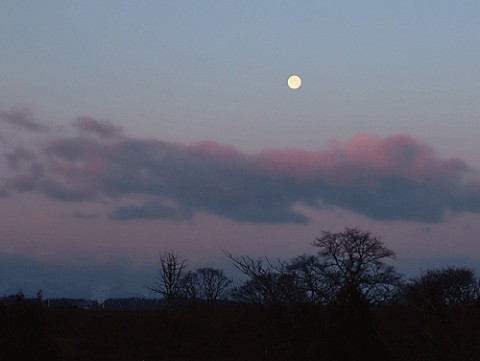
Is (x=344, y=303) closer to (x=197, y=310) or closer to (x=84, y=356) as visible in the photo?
(x=84, y=356)

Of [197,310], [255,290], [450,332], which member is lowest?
[450,332]

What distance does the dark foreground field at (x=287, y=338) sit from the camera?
14977 millimetres

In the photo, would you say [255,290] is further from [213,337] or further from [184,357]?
[213,337]

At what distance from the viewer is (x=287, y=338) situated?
59.9 feet

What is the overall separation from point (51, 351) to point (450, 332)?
1265cm

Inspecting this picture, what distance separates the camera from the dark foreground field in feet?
49.1

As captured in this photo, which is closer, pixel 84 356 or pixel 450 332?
pixel 450 332

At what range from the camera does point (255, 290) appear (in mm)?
17938

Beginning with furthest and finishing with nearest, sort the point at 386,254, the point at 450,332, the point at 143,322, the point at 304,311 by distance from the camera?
the point at 386,254 → the point at 143,322 → the point at 304,311 → the point at 450,332

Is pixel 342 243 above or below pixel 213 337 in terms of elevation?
above

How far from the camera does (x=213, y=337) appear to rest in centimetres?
5988

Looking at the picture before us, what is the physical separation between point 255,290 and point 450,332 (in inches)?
172

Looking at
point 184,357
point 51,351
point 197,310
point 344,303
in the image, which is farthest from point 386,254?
point 344,303

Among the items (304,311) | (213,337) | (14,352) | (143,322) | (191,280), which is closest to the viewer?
(304,311)
